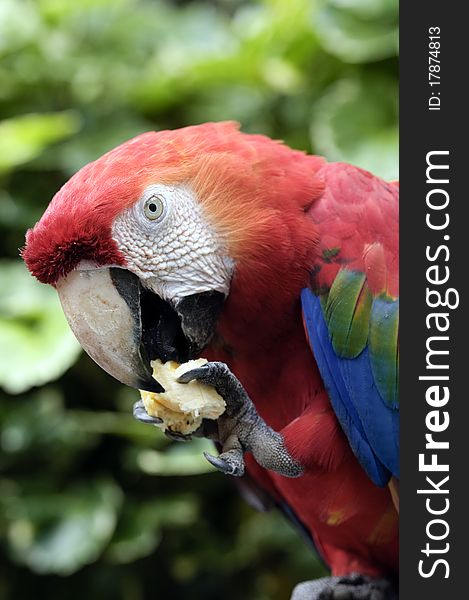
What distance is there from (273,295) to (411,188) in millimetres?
208

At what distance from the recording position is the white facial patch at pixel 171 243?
3.05 feet

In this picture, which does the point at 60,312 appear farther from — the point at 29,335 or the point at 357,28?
the point at 357,28

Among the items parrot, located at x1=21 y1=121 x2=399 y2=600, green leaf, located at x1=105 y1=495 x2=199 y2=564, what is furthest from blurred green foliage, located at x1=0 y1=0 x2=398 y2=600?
parrot, located at x1=21 y1=121 x2=399 y2=600

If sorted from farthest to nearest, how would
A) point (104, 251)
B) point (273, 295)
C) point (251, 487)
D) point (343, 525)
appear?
point (251, 487), point (343, 525), point (273, 295), point (104, 251)

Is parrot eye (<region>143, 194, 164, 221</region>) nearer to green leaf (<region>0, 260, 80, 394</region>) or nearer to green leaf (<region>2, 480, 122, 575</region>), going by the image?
green leaf (<region>0, 260, 80, 394</region>)

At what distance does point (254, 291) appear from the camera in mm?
1005

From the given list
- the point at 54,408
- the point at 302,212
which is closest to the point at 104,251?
the point at 302,212

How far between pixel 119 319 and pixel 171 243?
0.11m

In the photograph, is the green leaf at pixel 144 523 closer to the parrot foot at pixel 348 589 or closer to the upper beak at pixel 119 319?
the parrot foot at pixel 348 589

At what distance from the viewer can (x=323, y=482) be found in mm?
1114

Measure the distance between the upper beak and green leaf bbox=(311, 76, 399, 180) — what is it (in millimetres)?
857

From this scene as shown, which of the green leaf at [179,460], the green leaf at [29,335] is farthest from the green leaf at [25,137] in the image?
the green leaf at [179,460]

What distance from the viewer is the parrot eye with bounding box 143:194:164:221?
0.94 meters

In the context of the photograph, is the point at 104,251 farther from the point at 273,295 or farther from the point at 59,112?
the point at 59,112
